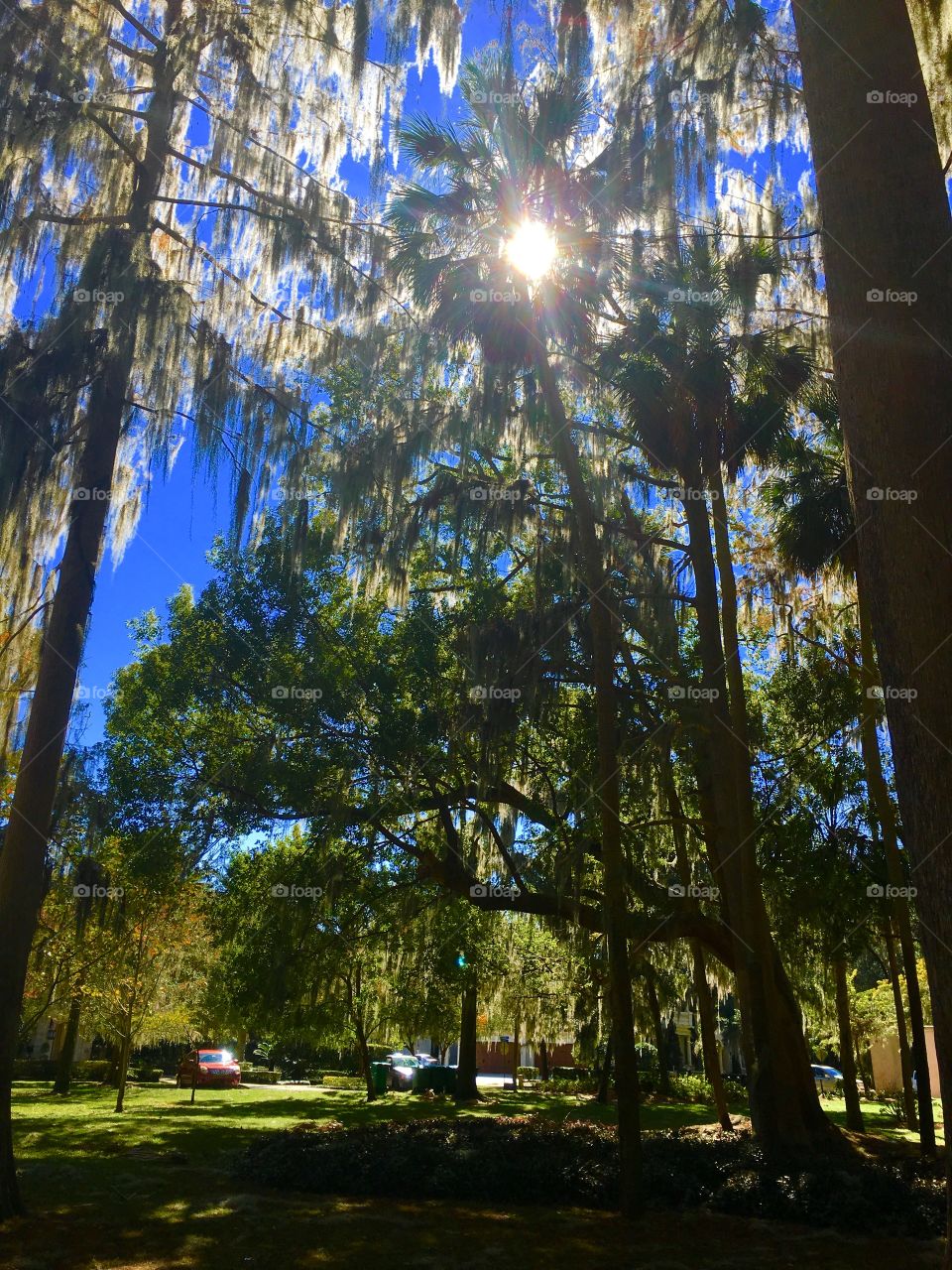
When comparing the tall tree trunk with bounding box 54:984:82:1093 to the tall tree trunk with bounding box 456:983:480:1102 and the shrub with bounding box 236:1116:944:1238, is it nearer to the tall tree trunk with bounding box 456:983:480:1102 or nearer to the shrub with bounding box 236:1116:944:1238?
the tall tree trunk with bounding box 456:983:480:1102

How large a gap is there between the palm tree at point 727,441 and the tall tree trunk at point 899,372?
5.35 meters

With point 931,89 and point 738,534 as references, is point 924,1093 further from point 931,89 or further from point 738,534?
point 931,89

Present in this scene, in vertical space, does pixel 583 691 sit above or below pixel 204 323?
below

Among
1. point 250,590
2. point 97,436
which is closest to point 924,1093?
point 250,590

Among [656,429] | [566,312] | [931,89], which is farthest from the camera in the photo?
[656,429]

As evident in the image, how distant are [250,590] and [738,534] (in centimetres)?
786

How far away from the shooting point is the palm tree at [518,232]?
9.62 meters

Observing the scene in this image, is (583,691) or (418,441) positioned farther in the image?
(583,691)

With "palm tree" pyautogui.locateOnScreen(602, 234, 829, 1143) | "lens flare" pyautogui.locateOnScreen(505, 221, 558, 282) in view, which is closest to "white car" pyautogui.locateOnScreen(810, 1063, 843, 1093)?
"palm tree" pyautogui.locateOnScreen(602, 234, 829, 1143)

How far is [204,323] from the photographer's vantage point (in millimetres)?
9391

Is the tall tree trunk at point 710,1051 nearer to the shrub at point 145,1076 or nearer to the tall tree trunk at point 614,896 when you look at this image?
the tall tree trunk at point 614,896

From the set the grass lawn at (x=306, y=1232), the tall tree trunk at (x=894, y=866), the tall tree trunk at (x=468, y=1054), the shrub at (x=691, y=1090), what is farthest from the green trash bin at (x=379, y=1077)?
the tall tree trunk at (x=894, y=866)

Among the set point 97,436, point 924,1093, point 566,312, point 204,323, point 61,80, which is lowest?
point 924,1093

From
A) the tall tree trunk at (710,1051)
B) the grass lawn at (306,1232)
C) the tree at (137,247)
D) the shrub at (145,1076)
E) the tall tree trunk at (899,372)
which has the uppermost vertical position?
the tree at (137,247)
